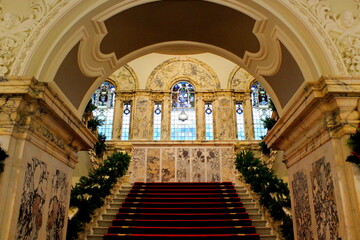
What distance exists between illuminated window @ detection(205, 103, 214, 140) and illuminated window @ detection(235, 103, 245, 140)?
4.23 feet

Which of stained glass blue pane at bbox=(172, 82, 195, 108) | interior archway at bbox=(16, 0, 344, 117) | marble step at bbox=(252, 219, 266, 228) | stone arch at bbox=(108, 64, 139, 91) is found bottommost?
marble step at bbox=(252, 219, 266, 228)

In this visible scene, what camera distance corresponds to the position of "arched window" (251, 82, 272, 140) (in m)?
16.5

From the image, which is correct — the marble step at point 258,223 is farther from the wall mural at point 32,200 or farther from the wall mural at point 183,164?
the wall mural at point 183,164

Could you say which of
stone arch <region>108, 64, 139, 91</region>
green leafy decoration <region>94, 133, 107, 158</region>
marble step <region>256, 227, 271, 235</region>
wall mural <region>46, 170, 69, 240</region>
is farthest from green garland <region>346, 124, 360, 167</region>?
stone arch <region>108, 64, 139, 91</region>

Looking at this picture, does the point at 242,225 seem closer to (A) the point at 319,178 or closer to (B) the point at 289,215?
(B) the point at 289,215

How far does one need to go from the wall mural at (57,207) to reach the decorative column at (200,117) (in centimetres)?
1064

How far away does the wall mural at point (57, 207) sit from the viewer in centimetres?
524

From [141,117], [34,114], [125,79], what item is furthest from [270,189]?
[125,79]

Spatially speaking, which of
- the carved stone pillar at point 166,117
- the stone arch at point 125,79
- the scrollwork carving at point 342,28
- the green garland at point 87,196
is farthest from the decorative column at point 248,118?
the scrollwork carving at point 342,28

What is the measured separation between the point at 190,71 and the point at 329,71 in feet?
43.2

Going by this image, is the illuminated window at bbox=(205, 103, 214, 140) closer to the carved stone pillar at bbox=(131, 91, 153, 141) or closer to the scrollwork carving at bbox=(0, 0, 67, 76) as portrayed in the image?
the carved stone pillar at bbox=(131, 91, 153, 141)

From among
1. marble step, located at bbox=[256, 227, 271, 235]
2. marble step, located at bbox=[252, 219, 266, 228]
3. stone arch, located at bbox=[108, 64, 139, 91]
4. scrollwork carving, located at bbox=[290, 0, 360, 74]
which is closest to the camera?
scrollwork carving, located at bbox=[290, 0, 360, 74]

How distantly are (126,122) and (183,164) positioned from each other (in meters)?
3.82

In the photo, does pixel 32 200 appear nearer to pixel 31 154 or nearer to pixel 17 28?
pixel 31 154
